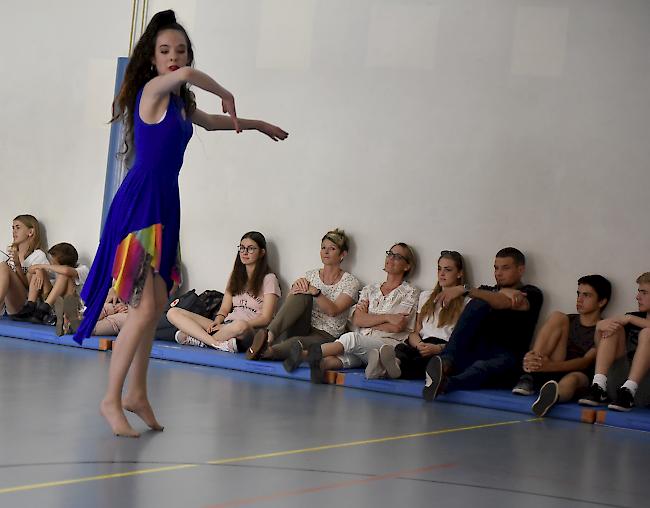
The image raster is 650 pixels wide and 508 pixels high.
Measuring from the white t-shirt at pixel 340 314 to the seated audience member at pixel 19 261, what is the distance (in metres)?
2.66

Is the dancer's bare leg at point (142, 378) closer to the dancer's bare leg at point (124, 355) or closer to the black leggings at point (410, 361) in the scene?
the dancer's bare leg at point (124, 355)

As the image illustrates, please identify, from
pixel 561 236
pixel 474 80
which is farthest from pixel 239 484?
pixel 474 80

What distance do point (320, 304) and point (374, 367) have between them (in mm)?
1157

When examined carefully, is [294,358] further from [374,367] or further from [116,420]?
[116,420]

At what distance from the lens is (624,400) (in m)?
5.72

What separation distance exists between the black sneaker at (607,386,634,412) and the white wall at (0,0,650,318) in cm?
102

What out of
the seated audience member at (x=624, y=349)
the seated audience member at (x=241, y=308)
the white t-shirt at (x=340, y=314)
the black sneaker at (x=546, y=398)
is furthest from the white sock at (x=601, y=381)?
the seated audience member at (x=241, y=308)

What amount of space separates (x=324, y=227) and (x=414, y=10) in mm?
1737

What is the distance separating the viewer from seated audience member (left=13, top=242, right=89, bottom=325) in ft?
27.8

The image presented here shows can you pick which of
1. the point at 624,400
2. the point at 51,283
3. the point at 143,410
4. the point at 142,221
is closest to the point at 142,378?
the point at 143,410

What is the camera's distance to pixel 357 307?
7.35 m

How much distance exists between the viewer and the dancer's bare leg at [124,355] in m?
3.88

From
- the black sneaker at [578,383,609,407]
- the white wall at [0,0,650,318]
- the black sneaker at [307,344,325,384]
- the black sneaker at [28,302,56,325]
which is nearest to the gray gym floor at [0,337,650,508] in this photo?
the black sneaker at [578,383,609,407]

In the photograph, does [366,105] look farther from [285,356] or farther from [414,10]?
[285,356]
